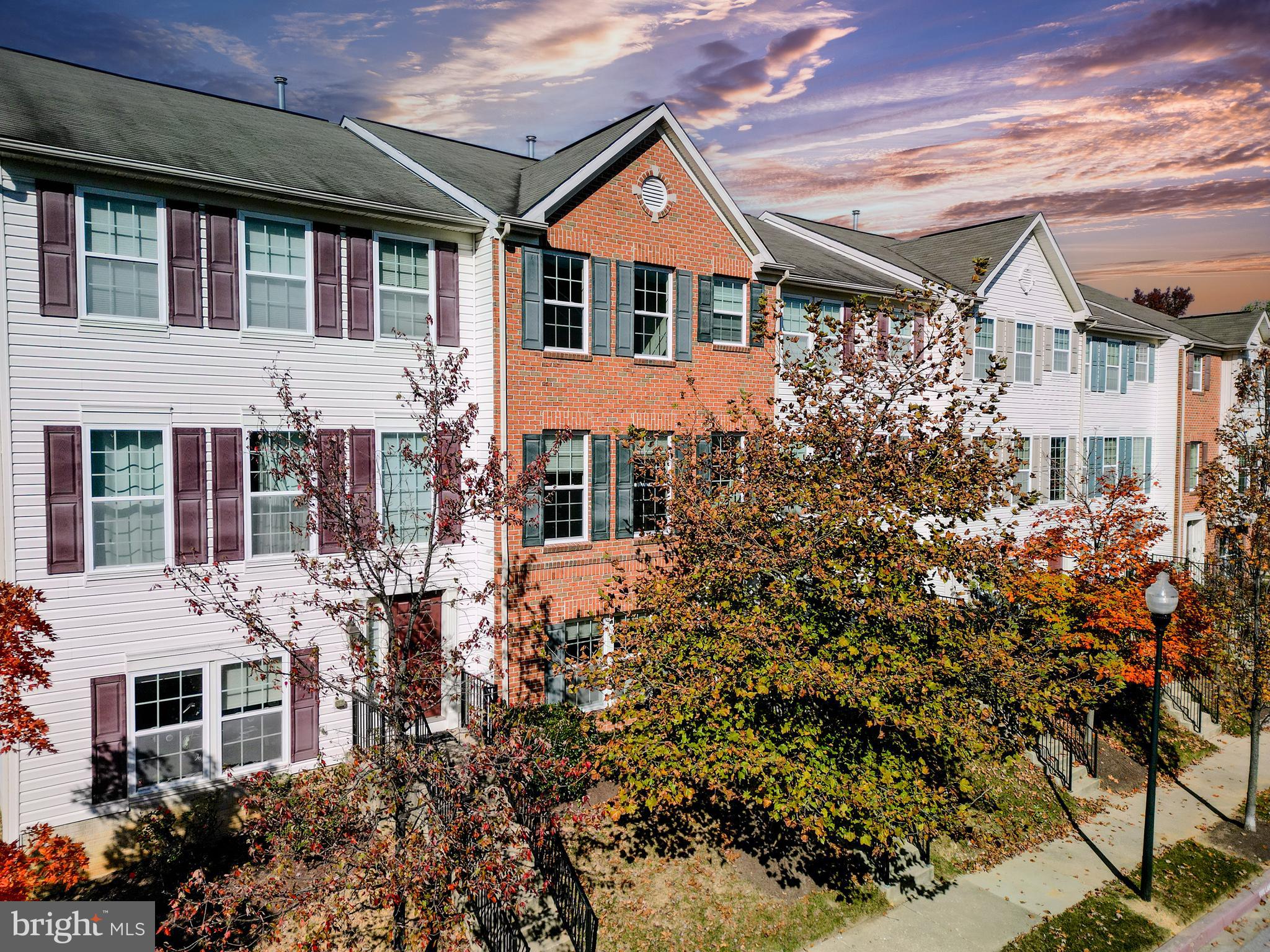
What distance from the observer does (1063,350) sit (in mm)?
25688

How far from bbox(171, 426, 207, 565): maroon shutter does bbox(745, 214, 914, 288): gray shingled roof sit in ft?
42.7

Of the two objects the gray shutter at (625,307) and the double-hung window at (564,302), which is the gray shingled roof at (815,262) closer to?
the gray shutter at (625,307)

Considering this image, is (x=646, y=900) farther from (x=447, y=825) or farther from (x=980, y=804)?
(x=980, y=804)

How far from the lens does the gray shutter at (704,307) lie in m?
17.3

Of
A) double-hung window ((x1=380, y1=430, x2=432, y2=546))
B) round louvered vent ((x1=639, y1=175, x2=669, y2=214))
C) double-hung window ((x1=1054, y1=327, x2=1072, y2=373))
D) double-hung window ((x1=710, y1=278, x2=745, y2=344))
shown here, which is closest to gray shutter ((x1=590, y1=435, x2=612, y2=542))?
double-hung window ((x1=380, y1=430, x2=432, y2=546))

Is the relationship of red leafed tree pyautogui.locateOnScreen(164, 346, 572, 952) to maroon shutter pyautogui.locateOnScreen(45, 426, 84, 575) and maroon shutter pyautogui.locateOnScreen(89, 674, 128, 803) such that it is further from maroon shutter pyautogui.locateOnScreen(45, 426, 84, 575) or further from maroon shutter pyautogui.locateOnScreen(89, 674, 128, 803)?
maroon shutter pyautogui.locateOnScreen(89, 674, 128, 803)

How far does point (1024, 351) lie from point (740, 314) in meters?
12.0

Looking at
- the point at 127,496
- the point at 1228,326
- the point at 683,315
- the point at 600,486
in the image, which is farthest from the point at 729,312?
the point at 1228,326

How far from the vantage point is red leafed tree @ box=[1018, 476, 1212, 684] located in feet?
56.7

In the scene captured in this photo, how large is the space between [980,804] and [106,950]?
1485cm

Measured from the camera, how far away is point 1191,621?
58.4 ft

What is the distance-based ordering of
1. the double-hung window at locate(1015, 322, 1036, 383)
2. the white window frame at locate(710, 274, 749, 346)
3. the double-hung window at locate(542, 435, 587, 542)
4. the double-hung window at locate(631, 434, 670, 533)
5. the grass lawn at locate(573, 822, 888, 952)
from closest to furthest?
the grass lawn at locate(573, 822, 888, 952) < the double-hung window at locate(542, 435, 587, 542) < the double-hung window at locate(631, 434, 670, 533) < the white window frame at locate(710, 274, 749, 346) < the double-hung window at locate(1015, 322, 1036, 383)

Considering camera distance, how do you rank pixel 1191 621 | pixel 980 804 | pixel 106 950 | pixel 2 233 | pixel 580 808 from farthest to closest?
pixel 1191 621 < pixel 980 804 < pixel 580 808 < pixel 2 233 < pixel 106 950

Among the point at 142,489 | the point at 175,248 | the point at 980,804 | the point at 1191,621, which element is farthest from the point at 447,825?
the point at 1191,621
